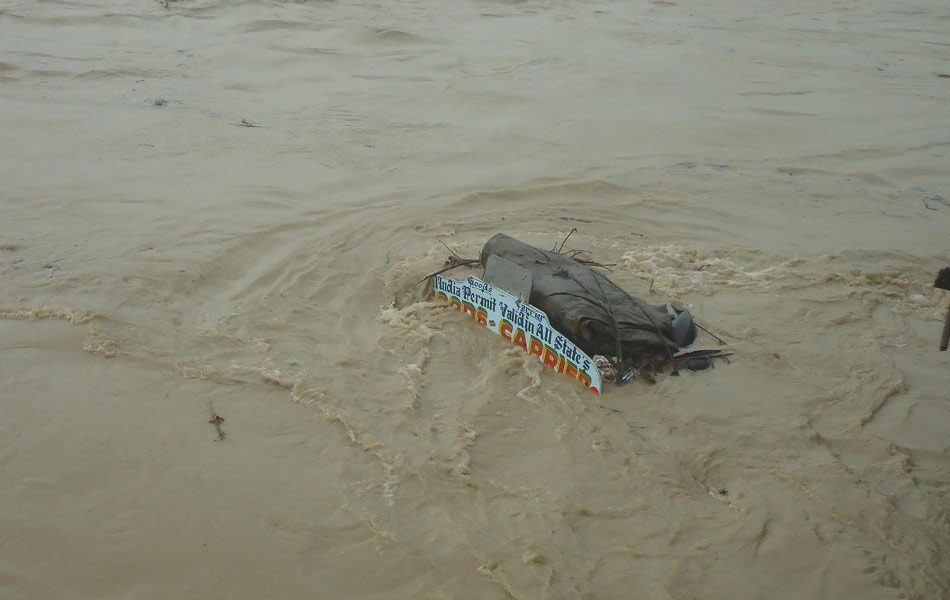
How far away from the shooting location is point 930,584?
323 centimetres

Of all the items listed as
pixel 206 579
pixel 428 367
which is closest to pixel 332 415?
pixel 428 367

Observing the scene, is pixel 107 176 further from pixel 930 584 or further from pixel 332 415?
pixel 930 584

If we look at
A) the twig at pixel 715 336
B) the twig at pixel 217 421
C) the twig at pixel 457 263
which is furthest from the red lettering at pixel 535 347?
the twig at pixel 217 421

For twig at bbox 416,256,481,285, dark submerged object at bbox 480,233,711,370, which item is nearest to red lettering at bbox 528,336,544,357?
dark submerged object at bbox 480,233,711,370

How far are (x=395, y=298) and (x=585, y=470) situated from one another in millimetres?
2107

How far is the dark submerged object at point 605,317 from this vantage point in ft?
14.5

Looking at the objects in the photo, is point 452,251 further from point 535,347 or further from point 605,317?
point 605,317

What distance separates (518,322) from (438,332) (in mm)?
580

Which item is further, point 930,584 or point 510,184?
point 510,184

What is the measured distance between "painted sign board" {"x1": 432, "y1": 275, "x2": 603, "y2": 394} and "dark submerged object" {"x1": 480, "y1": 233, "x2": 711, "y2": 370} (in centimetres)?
10

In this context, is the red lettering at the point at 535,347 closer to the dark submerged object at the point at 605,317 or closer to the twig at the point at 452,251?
the dark submerged object at the point at 605,317

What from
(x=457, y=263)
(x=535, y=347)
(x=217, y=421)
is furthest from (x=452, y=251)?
(x=217, y=421)

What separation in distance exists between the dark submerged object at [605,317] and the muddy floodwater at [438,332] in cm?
20

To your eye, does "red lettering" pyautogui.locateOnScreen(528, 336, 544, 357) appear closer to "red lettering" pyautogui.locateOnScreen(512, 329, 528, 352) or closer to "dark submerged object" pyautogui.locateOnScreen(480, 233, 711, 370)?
"red lettering" pyautogui.locateOnScreen(512, 329, 528, 352)
